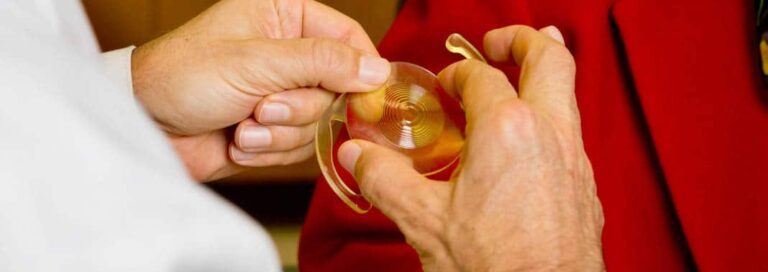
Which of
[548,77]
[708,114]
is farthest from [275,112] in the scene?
[708,114]

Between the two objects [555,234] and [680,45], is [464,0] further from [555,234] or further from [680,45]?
[555,234]

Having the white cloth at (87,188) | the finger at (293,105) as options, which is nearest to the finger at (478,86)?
the finger at (293,105)

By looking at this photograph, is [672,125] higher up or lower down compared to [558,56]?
lower down

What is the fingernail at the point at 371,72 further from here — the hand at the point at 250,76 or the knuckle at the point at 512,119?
the knuckle at the point at 512,119

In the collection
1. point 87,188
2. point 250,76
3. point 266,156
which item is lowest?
point 266,156

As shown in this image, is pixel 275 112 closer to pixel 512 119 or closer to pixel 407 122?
pixel 407 122

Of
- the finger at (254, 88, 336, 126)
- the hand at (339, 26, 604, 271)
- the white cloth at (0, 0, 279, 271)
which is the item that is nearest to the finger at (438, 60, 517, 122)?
the hand at (339, 26, 604, 271)

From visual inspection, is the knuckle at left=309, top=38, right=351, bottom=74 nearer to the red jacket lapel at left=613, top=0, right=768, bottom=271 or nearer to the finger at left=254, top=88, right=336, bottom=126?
the finger at left=254, top=88, right=336, bottom=126
